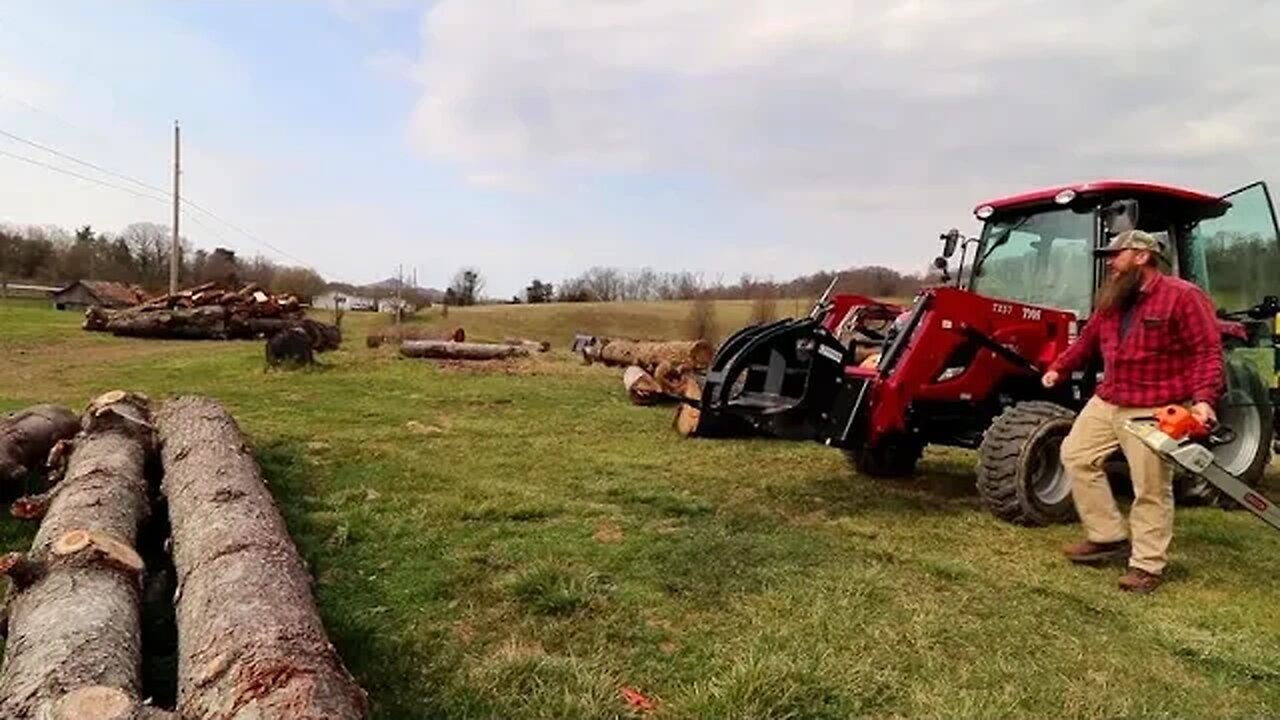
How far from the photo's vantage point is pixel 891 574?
4836 mm

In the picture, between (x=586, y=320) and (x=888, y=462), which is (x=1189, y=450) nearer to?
(x=888, y=462)

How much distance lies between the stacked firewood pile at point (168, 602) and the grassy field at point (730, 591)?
429 mm

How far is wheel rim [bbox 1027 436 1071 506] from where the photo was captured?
6.02 m

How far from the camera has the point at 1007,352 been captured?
248 inches

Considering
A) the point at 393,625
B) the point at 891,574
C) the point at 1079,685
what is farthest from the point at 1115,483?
the point at 393,625

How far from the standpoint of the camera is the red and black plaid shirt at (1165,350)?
15.7ft

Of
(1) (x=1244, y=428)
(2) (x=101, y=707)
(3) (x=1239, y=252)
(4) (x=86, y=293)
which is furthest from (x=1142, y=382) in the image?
(4) (x=86, y=293)

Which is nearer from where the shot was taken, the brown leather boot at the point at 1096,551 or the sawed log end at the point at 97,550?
the sawed log end at the point at 97,550

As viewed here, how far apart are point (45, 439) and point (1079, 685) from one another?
6813 millimetres

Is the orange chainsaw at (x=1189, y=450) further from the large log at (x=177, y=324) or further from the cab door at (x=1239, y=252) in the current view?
the large log at (x=177, y=324)

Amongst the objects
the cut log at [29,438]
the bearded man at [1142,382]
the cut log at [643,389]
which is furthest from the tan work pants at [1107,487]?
the cut log at [643,389]

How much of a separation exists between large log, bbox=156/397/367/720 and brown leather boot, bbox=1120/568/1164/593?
3.81m

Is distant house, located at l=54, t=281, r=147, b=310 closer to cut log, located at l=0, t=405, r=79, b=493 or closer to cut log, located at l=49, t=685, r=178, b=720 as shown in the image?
cut log, located at l=0, t=405, r=79, b=493

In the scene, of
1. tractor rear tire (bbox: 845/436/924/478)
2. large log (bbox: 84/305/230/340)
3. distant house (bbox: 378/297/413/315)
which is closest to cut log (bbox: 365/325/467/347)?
large log (bbox: 84/305/230/340)
